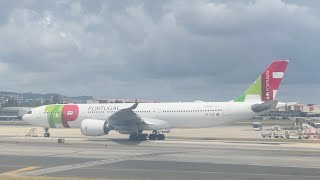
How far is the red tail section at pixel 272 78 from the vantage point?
158ft

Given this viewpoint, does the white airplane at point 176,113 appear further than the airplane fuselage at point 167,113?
No

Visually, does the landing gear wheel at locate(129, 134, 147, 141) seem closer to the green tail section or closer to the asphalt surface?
the green tail section

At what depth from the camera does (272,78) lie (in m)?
48.3

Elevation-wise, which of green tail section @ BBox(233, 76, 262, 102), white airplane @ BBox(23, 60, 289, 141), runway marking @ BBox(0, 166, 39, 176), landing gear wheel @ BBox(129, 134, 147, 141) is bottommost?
runway marking @ BBox(0, 166, 39, 176)

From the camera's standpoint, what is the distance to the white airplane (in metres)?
48.2

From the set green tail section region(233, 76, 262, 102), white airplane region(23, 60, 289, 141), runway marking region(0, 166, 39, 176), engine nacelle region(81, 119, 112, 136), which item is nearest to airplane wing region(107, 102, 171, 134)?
white airplane region(23, 60, 289, 141)

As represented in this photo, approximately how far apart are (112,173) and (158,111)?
29094 mm

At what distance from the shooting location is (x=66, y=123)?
180 ft

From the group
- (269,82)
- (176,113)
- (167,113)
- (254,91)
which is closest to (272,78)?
(269,82)

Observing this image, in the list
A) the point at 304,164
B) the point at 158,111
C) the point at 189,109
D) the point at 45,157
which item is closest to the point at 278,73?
the point at 189,109

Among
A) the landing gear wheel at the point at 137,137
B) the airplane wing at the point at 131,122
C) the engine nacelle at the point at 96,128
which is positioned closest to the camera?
the engine nacelle at the point at 96,128

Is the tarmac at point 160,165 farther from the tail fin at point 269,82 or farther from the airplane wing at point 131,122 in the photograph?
the tail fin at point 269,82

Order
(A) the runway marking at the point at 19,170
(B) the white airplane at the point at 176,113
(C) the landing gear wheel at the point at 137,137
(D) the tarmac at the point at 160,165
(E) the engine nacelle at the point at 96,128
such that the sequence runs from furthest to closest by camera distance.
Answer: (C) the landing gear wheel at the point at 137,137, (B) the white airplane at the point at 176,113, (E) the engine nacelle at the point at 96,128, (A) the runway marking at the point at 19,170, (D) the tarmac at the point at 160,165

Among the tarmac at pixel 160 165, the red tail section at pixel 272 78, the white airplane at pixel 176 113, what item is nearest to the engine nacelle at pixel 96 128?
the white airplane at pixel 176 113
